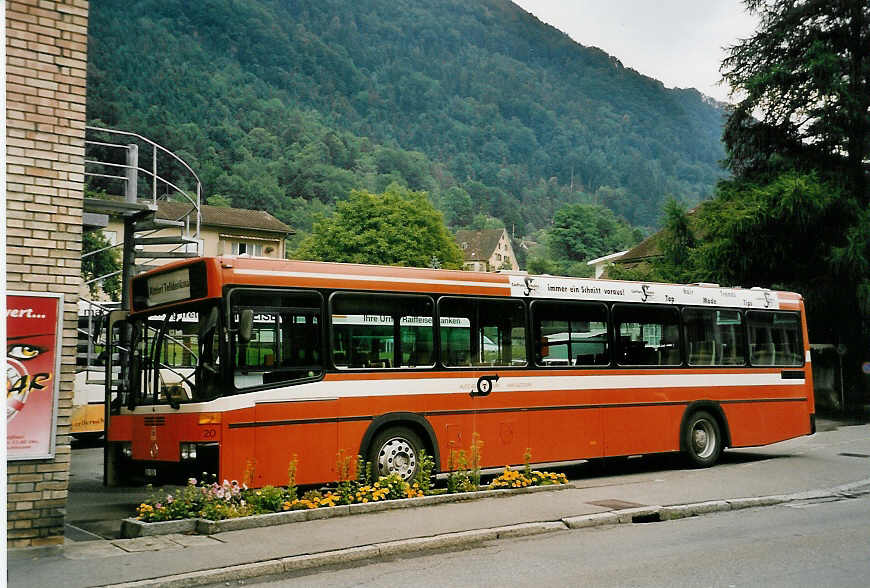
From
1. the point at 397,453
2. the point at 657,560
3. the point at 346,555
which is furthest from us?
the point at 397,453

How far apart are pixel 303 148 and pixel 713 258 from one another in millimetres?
116485

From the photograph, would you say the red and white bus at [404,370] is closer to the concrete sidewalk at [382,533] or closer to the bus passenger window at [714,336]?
the bus passenger window at [714,336]

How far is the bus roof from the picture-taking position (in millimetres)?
10391

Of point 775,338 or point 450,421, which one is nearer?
point 450,421

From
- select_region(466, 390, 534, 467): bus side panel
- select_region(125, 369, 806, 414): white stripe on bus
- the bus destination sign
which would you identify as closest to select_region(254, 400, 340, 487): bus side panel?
select_region(125, 369, 806, 414): white stripe on bus

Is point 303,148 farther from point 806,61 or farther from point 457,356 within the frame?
point 457,356

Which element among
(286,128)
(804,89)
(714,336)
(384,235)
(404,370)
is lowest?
(404,370)

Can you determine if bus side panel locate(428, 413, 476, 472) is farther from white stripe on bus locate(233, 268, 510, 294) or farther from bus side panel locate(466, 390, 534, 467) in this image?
white stripe on bus locate(233, 268, 510, 294)

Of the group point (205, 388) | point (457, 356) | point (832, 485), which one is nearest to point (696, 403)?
point (832, 485)

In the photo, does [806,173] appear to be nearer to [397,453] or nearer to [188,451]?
[397,453]

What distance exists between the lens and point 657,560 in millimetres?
7988

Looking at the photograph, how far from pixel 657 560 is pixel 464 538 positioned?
1.98 metres

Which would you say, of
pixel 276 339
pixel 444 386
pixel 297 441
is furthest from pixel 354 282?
pixel 297 441

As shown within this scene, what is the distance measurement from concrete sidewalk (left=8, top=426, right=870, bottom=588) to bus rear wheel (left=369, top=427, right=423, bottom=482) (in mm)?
1048
